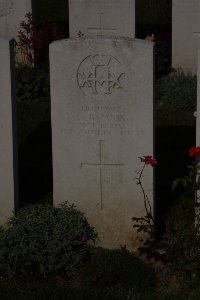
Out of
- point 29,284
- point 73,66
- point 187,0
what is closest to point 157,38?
point 187,0

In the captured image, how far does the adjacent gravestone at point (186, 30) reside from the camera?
11805mm

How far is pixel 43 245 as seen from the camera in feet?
21.2

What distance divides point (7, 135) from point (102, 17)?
5272 mm

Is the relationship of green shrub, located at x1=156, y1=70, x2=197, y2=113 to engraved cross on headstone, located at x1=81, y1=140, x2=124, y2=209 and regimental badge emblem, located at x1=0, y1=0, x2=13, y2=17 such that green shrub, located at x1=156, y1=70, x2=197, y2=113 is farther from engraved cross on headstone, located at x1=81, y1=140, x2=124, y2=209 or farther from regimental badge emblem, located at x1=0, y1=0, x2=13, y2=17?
engraved cross on headstone, located at x1=81, y1=140, x2=124, y2=209

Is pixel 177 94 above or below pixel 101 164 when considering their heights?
above

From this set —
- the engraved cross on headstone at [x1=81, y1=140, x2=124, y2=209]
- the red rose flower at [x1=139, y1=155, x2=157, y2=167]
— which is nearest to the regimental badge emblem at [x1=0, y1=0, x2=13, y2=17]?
the engraved cross on headstone at [x1=81, y1=140, x2=124, y2=209]

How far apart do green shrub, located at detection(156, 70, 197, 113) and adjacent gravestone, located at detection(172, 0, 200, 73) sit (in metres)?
0.78

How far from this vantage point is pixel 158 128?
984cm

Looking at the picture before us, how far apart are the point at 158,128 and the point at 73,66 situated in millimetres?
3261

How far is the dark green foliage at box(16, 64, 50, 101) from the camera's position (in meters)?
11.0

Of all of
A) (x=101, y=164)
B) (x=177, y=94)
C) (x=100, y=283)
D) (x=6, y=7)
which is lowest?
(x=100, y=283)

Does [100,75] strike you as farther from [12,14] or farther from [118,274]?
[12,14]

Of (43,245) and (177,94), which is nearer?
(43,245)

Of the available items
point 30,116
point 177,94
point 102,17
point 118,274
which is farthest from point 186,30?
point 118,274
